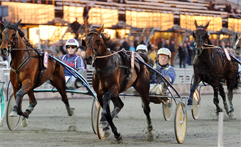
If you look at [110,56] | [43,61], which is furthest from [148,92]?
[43,61]

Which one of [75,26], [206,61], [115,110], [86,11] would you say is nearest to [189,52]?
[86,11]

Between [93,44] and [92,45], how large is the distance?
0.12 ft

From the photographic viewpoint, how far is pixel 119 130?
24.3 feet

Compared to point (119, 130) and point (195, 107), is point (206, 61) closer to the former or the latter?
point (195, 107)

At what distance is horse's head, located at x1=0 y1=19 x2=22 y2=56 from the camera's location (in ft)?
20.5

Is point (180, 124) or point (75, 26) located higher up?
point (75, 26)

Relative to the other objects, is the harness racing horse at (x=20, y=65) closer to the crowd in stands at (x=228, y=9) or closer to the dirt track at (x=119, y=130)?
the dirt track at (x=119, y=130)

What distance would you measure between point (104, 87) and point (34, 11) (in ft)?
35.2

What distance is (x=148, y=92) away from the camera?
273 inches

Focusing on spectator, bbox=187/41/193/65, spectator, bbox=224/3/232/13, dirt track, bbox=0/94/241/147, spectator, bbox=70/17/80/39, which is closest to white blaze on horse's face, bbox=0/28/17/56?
dirt track, bbox=0/94/241/147

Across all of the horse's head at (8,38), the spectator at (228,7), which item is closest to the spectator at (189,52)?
the spectator at (228,7)

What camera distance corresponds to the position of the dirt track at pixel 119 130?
6.02 m

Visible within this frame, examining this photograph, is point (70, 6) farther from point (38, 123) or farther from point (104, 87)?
point (104, 87)

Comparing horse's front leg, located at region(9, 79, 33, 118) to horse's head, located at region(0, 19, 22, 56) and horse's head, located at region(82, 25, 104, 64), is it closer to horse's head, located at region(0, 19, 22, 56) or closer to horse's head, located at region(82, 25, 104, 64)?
horse's head, located at region(0, 19, 22, 56)
